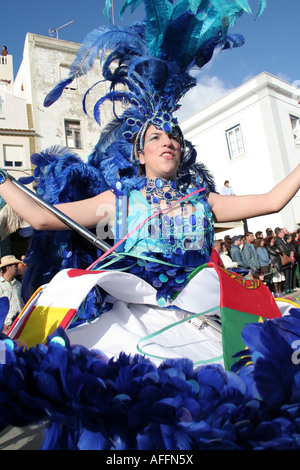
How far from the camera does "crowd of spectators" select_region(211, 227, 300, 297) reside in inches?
295

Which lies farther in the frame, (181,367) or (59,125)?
(59,125)

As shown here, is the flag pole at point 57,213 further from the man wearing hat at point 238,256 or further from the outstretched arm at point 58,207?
the man wearing hat at point 238,256

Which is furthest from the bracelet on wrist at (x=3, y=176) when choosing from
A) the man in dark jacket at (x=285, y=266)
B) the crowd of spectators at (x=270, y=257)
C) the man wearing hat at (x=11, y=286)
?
the man in dark jacket at (x=285, y=266)

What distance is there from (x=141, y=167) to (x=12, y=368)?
4.86 ft

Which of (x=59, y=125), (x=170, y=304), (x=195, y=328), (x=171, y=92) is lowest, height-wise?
(x=195, y=328)

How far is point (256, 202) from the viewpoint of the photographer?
2.00 meters

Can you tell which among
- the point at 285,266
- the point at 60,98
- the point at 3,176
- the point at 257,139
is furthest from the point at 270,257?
the point at 60,98

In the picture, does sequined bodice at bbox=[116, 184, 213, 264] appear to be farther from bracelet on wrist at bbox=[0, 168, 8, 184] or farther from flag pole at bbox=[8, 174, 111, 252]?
bracelet on wrist at bbox=[0, 168, 8, 184]

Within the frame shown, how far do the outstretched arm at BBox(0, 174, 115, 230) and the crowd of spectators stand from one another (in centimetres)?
531

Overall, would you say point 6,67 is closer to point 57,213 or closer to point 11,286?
point 11,286

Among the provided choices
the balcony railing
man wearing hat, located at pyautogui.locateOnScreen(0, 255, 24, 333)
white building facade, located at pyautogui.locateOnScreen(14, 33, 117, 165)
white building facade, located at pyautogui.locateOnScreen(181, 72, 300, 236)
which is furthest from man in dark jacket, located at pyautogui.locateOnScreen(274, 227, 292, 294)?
the balcony railing

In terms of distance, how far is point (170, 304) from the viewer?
156cm

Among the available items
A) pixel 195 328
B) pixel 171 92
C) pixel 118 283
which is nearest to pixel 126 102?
pixel 171 92
